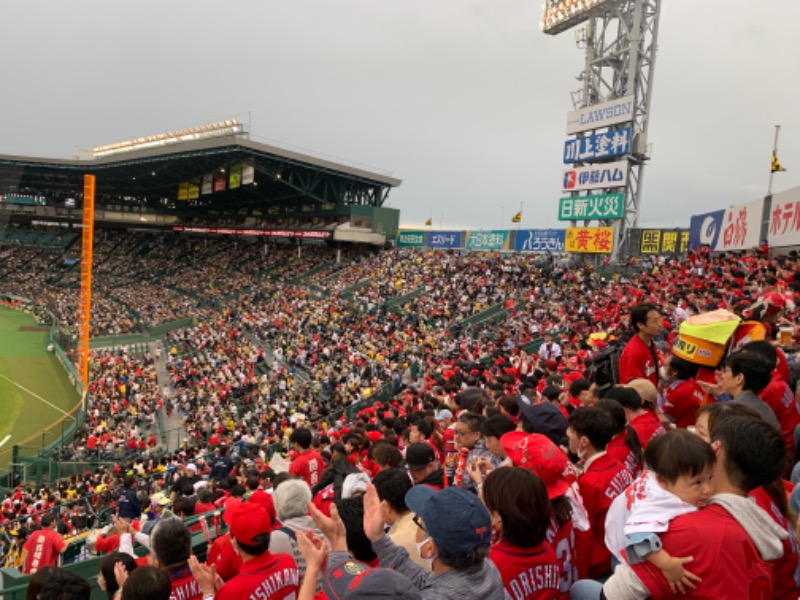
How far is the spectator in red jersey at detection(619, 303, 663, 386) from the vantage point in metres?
4.85

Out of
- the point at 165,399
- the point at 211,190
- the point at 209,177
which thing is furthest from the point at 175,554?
the point at 209,177

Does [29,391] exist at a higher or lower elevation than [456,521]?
lower

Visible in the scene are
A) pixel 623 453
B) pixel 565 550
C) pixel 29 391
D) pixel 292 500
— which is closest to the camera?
pixel 565 550

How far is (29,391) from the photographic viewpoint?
2494 cm

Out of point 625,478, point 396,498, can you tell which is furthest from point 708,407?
point 396,498

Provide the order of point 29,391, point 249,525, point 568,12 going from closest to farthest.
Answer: point 249,525, point 29,391, point 568,12

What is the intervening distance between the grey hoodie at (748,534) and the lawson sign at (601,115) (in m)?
24.9

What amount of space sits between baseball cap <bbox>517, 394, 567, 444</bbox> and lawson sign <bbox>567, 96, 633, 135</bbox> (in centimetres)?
2326

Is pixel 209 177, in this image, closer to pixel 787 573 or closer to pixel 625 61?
pixel 625 61

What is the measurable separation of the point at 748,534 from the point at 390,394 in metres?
14.3

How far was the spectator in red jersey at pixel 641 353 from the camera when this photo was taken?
4.85 m

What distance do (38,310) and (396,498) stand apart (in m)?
46.2

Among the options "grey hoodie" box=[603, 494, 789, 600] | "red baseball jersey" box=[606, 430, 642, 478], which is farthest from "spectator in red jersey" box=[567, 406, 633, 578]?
"grey hoodie" box=[603, 494, 789, 600]

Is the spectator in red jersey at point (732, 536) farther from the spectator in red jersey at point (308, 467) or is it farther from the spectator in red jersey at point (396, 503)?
the spectator in red jersey at point (308, 467)
